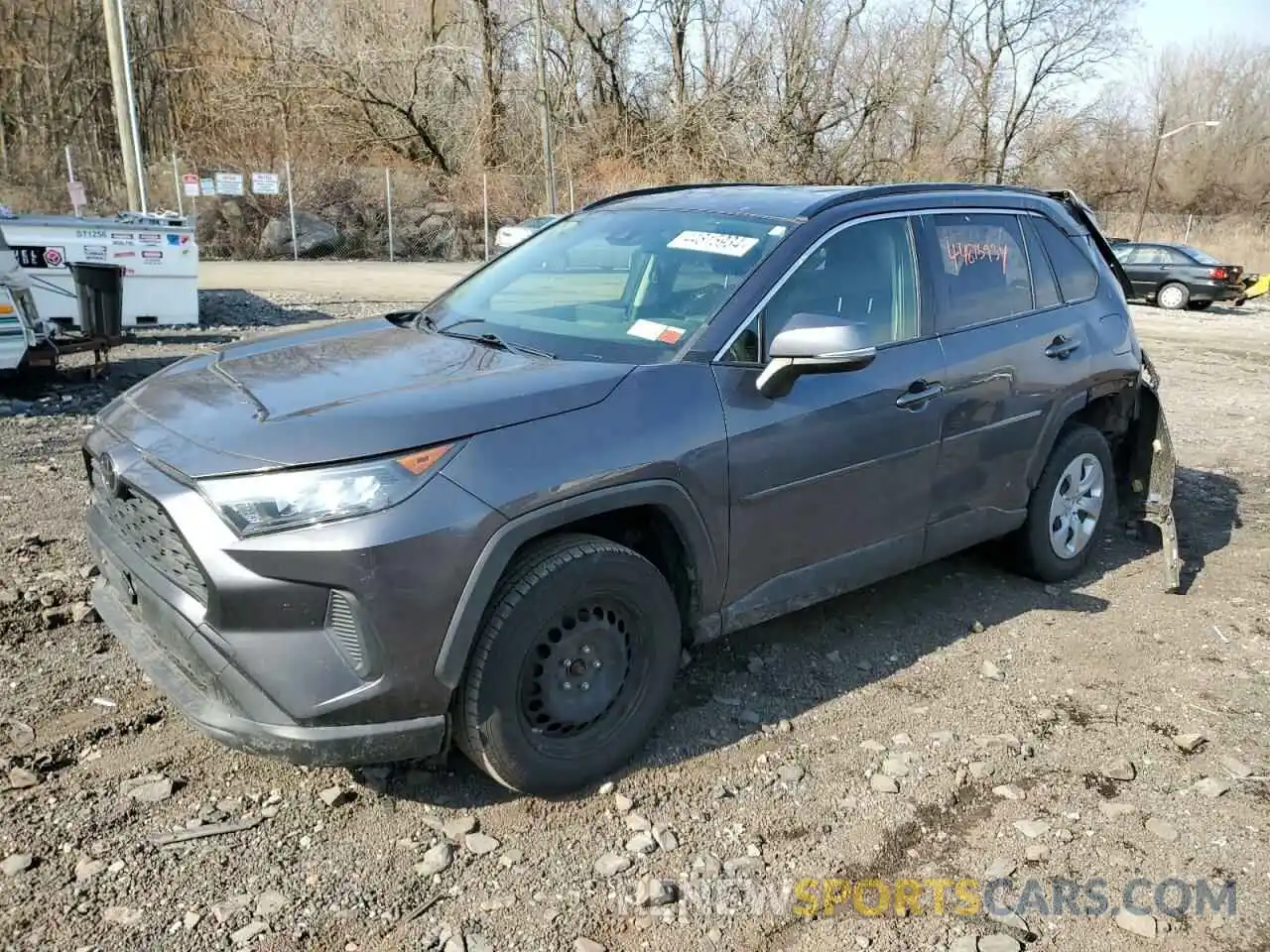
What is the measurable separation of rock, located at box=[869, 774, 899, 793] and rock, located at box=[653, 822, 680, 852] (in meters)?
0.72

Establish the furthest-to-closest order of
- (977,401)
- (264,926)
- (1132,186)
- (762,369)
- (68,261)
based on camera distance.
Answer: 1. (1132,186)
2. (68,261)
3. (977,401)
4. (762,369)
5. (264,926)

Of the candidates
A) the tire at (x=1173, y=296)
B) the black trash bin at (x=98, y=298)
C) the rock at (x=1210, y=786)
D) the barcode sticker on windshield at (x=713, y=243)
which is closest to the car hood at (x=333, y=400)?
the barcode sticker on windshield at (x=713, y=243)

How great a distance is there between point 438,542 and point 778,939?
4.40 feet

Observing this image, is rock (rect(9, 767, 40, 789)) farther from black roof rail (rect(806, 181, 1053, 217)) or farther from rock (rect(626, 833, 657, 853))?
black roof rail (rect(806, 181, 1053, 217))

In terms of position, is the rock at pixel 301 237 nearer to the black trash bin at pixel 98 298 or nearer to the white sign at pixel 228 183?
the white sign at pixel 228 183

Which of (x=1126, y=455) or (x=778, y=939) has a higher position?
(x=1126, y=455)

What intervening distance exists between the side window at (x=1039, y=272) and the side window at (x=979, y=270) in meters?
0.05

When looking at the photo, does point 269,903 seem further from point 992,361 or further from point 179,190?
point 179,190

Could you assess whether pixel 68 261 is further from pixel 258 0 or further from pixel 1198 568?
pixel 258 0

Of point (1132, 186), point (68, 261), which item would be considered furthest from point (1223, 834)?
point (1132, 186)

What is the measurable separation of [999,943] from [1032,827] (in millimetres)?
577

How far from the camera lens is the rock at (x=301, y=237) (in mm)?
26178

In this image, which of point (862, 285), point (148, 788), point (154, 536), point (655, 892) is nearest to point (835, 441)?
point (862, 285)

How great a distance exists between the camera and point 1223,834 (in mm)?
3006
